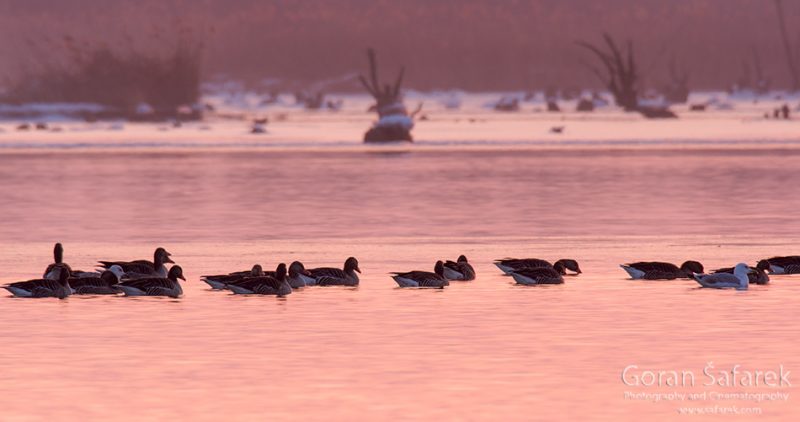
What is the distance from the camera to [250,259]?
89.8 ft

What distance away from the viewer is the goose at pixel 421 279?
22922 millimetres

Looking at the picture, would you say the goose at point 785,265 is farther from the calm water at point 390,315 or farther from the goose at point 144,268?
the goose at point 144,268

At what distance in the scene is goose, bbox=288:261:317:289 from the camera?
23172 millimetres

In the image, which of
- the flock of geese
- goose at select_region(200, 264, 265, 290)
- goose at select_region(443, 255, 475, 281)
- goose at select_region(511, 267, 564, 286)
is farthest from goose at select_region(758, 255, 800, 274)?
goose at select_region(200, 264, 265, 290)

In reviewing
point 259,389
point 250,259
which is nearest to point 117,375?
point 259,389

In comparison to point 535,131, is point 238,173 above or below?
below

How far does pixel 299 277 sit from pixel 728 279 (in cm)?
574

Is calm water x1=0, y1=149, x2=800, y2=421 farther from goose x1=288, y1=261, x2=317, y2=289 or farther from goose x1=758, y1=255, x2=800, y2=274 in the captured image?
goose x1=758, y1=255, x2=800, y2=274

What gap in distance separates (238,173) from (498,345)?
37.5 metres

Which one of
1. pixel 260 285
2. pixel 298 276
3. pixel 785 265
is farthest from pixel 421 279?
pixel 785 265

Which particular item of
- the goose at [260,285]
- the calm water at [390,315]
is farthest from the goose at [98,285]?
the goose at [260,285]

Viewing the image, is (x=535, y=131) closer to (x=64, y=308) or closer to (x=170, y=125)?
(x=170, y=125)

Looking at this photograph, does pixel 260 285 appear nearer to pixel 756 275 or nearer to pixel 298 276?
pixel 298 276

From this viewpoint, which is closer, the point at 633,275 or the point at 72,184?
the point at 633,275
